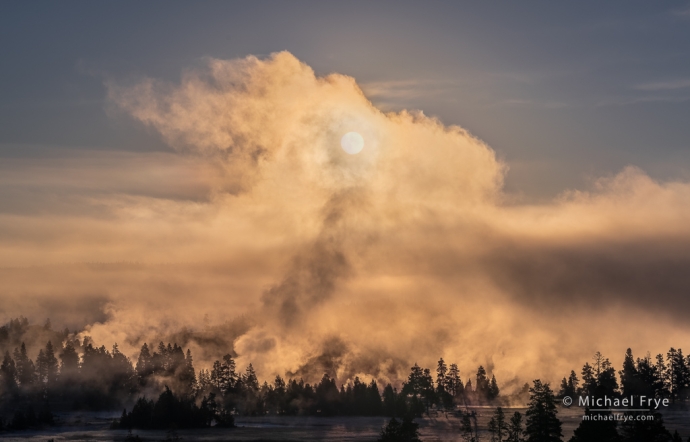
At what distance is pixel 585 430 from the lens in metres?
200

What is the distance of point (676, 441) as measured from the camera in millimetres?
192875

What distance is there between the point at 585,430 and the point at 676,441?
19.9 metres
